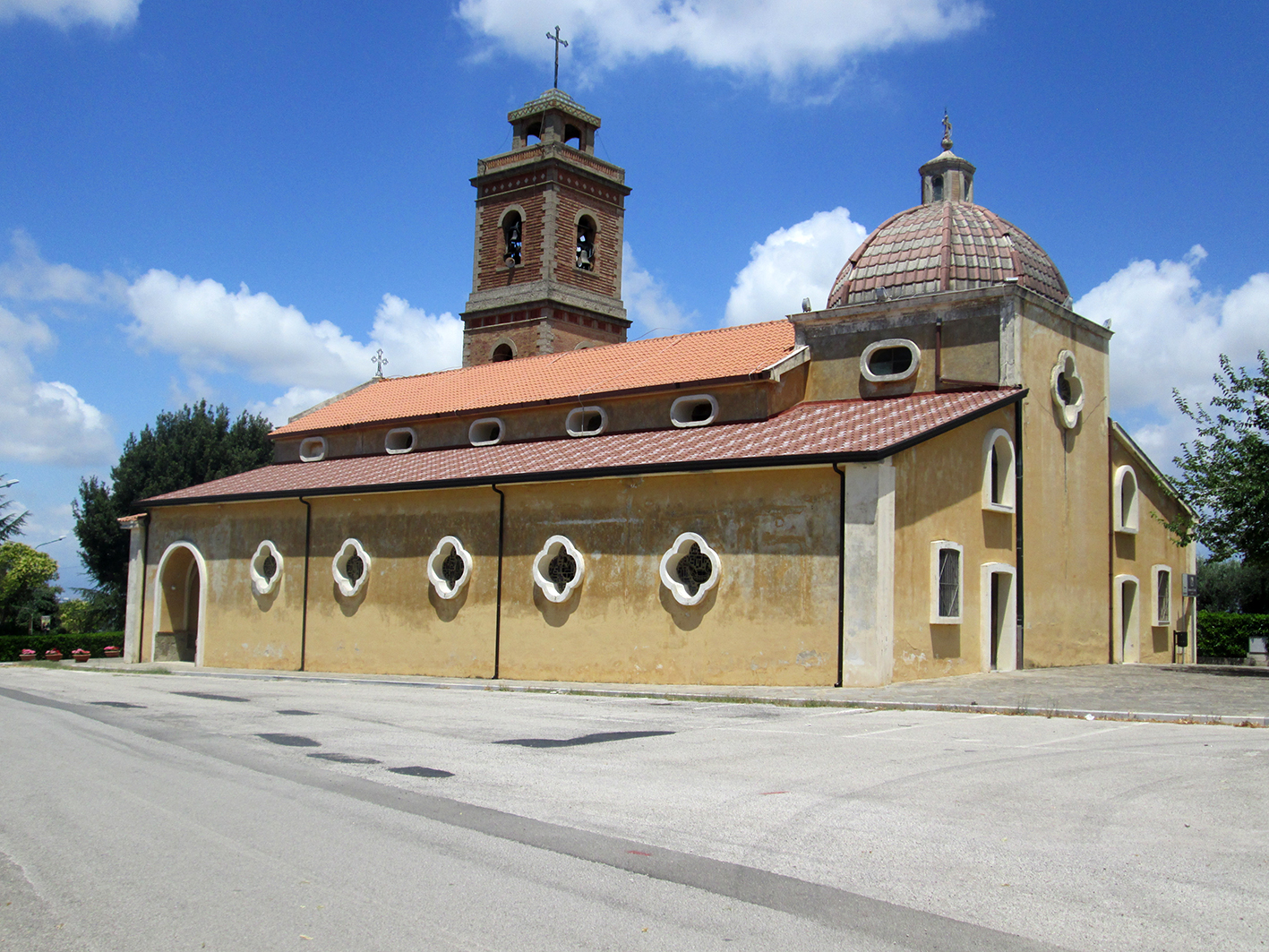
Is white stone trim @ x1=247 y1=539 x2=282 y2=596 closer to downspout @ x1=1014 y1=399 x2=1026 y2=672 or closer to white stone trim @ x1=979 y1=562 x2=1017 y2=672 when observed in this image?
white stone trim @ x1=979 y1=562 x2=1017 y2=672

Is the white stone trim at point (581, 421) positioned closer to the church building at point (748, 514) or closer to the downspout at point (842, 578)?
the church building at point (748, 514)

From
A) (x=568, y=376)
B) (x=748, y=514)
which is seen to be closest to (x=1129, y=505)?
(x=748, y=514)

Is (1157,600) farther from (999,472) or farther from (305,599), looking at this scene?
(305,599)

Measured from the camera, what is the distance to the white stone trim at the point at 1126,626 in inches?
989

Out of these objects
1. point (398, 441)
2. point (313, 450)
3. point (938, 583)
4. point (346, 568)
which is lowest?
point (346, 568)

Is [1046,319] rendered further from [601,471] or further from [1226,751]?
[1226,751]

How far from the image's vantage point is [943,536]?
1933 centimetres

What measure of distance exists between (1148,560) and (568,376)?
15.6 metres

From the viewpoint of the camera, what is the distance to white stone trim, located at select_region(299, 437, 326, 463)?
1302 inches

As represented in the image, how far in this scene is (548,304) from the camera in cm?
3644

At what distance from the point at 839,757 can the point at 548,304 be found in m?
28.3

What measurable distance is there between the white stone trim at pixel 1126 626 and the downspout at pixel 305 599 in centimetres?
1938

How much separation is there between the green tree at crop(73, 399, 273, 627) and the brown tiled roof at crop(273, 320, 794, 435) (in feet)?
49.7

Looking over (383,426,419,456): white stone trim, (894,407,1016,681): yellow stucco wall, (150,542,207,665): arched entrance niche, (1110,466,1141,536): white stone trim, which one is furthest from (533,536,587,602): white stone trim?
(1110,466,1141,536): white stone trim
